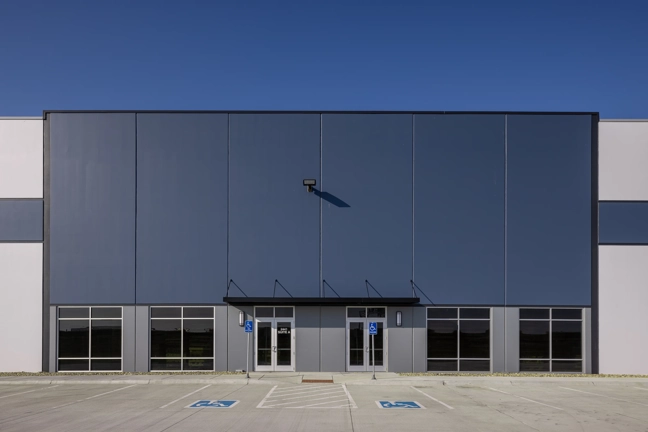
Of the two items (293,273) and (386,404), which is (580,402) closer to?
(386,404)

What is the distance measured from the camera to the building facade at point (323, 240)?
2528 centimetres

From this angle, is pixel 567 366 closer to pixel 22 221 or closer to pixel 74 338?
pixel 74 338

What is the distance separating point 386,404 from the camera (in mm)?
16734

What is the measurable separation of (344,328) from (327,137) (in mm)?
8419

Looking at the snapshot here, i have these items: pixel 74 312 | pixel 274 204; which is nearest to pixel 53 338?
pixel 74 312

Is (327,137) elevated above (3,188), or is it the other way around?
(327,137)

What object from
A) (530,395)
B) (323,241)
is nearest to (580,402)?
(530,395)

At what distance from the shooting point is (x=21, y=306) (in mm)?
25312

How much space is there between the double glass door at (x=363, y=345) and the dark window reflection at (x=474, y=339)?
3.39 m

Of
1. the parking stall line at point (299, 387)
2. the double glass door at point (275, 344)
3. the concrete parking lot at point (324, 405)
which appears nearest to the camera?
the concrete parking lot at point (324, 405)

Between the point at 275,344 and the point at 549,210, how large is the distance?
13.4 metres

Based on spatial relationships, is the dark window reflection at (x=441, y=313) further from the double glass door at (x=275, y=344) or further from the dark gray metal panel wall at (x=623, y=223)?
the dark gray metal panel wall at (x=623, y=223)

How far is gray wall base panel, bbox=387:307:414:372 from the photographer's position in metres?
25.2

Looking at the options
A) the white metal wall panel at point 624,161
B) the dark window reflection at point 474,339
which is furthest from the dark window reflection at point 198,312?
the white metal wall panel at point 624,161
